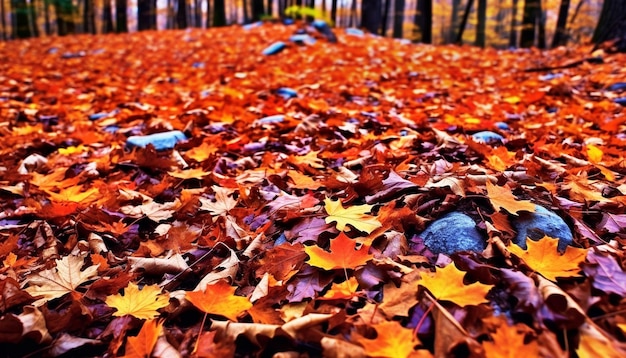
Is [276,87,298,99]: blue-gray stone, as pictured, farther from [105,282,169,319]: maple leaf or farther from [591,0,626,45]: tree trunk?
[591,0,626,45]: tree trunk

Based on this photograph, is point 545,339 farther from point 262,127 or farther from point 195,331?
point 262,127

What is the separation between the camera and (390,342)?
0.96 m

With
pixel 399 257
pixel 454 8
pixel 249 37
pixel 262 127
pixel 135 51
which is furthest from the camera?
pixel 454 8

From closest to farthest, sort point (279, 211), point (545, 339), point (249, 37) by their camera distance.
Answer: point (545, 339) → point (279, 211) → point (249, 37)

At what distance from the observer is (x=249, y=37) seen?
1031 centimetres

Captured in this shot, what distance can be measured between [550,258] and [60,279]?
4.94 ft

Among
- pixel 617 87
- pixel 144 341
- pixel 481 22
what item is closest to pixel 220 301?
pixel 144 341

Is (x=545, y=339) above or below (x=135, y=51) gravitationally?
below

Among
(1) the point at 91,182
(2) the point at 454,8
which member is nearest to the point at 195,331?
(1) the point at 91,182

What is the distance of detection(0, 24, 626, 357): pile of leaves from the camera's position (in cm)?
107

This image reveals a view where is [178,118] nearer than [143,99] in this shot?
Yes

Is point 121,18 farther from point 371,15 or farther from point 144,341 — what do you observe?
point 144,341

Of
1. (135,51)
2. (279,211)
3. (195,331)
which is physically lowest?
(195,331)

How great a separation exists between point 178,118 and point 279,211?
2.25m
